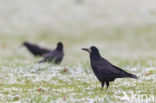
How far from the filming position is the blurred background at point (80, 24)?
47969 millimetres

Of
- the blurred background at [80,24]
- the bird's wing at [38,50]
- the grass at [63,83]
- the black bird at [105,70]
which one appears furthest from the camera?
the blurred background at [80,24]

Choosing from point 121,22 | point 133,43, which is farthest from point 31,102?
point 121,22

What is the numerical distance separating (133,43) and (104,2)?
23761mm

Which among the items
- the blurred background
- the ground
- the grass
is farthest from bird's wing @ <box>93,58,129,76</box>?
the blurred background

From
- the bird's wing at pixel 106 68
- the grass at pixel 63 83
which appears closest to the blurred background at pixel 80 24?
the grass at pixel 63 83

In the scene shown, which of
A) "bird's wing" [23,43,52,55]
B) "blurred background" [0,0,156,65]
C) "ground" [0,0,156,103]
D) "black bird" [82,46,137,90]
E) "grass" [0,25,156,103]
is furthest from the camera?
"blurred background" [0,0,156,65]

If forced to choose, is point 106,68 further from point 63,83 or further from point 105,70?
point 63,83

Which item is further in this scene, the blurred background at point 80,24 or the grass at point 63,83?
the blurred background at point 80,24

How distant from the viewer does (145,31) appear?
50906 mm

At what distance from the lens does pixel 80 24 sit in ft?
190

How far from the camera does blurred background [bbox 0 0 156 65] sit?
48.0m

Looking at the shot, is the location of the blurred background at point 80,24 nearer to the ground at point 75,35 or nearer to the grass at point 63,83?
the ground at point 75,35

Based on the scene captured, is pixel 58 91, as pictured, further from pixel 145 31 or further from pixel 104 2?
pixel 104 2

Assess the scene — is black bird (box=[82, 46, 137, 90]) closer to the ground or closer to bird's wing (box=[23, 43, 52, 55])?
the ground
